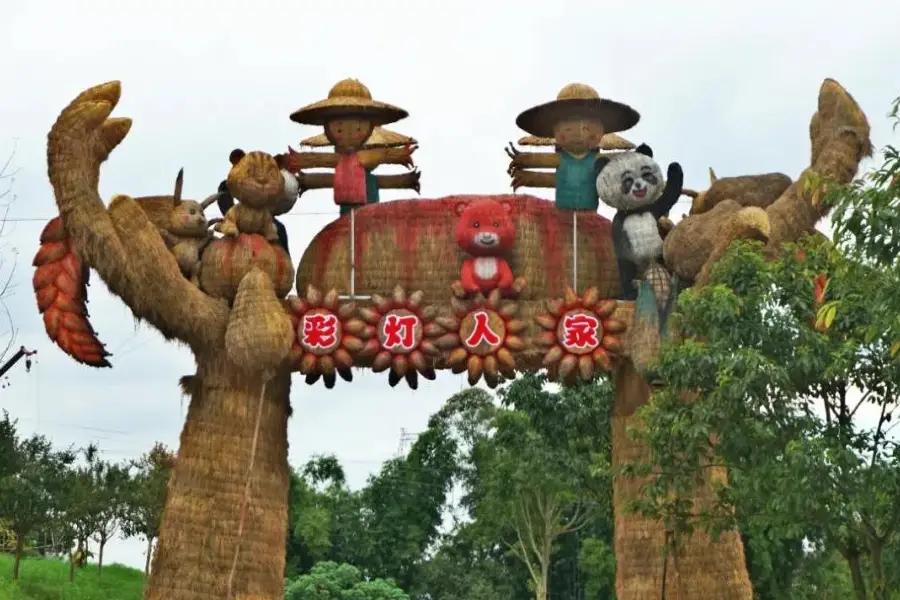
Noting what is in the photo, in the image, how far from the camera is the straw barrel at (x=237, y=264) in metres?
13.8

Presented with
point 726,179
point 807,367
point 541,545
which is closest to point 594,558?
point 541,545

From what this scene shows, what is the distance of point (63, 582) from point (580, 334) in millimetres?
14890

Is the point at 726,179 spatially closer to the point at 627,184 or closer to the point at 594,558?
the point at 627,184

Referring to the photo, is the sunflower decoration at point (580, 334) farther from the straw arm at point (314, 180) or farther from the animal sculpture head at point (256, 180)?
the animal sculpture head at point (256, 180)

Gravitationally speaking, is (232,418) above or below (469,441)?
below

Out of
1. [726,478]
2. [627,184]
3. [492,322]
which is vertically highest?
[627,184]

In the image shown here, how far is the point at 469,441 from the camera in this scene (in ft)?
105

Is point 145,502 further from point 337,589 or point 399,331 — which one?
point 399,331

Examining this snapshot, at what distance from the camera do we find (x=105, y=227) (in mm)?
13227

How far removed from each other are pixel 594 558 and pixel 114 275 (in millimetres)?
15520

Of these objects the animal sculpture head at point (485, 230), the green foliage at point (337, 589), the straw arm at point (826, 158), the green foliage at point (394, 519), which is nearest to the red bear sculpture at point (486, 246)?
the animal sculpture head at point (485, 230)

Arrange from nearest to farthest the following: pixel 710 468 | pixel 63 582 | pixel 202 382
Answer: pixel 710 468
pixel 202 382
pixel 63 582

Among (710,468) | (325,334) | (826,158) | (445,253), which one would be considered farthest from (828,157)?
(325,334)

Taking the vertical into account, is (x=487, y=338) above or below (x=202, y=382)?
above
